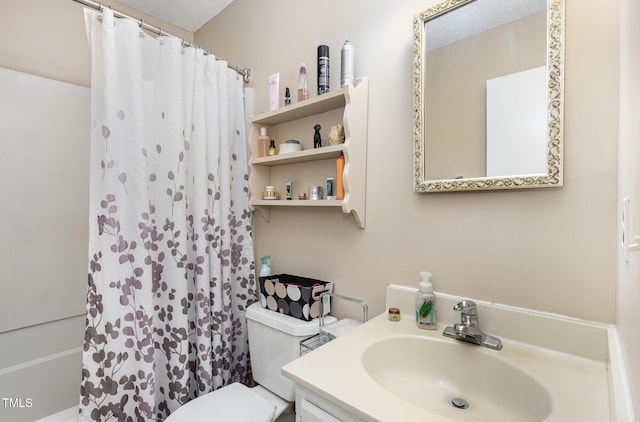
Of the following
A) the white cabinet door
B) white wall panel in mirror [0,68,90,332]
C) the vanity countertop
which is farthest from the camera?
white wall panel in mirror [0,68,90,332]

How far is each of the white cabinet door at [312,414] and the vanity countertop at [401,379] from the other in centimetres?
6

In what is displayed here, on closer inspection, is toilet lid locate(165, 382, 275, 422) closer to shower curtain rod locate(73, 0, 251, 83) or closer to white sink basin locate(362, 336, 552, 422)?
white sink basin locate(362, 336, 552, 422)

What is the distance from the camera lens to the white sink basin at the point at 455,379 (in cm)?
79

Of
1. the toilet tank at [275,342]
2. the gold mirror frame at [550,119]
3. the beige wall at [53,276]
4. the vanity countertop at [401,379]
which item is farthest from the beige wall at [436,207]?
the beige wall at [53,276]

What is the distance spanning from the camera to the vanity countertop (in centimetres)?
65

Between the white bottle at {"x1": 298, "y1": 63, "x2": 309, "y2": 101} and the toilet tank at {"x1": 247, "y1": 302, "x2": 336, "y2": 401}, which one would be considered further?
the white bottle at {"x1": 298, "y1": 63, "x2": 309, "y2": 101}

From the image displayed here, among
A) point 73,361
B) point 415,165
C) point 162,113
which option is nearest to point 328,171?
point 415,165

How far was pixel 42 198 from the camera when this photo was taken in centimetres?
165

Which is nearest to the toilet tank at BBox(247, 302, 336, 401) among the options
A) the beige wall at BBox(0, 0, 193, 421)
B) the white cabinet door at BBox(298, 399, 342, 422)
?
the white cabinet door at BBox(298, 399, 342, 422)

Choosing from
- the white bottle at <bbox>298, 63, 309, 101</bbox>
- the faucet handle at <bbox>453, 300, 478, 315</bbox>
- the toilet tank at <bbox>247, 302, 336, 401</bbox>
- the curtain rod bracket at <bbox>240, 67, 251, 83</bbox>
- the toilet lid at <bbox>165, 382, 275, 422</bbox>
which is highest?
the curtain rod bracket at <bbox>240, 67, 251, 83</bbox>

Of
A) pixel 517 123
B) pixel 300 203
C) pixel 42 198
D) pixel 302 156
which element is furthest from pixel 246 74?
pixel 517 123

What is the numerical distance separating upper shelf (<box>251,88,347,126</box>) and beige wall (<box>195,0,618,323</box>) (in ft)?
0.46

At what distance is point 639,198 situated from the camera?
0.49 metres

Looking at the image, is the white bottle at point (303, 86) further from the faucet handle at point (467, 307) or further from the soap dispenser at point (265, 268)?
the faucet handle at point (467, 307)
